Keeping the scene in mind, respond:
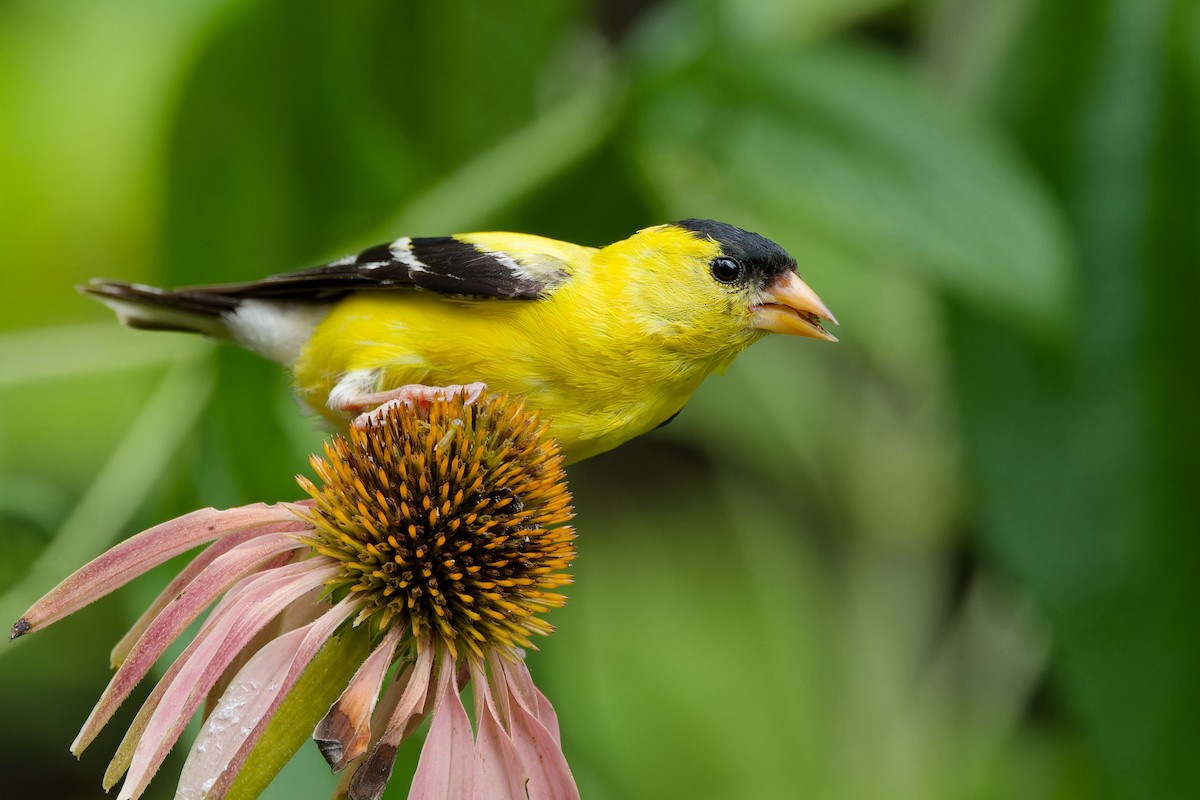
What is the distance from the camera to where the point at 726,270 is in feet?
5.05

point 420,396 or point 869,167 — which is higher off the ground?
point 869,167

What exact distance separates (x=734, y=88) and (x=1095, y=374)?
3.55 feet

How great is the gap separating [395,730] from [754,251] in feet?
2.39

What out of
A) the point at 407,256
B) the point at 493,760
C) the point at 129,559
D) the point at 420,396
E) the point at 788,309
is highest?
the point at 407,256

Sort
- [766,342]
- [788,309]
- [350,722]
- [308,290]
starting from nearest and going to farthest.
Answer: [350,722] → [788,309] → [308,290] → [766,342]

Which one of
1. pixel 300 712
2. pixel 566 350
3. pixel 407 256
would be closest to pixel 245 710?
pixel 300 712

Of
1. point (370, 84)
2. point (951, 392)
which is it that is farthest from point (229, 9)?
point (951, 392)

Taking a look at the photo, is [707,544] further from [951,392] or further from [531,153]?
[531,153]

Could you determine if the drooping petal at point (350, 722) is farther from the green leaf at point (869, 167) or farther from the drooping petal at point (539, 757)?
the green leaf at point (869, 167)

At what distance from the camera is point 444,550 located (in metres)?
1.49

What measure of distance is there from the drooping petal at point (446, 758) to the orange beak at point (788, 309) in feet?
1.93

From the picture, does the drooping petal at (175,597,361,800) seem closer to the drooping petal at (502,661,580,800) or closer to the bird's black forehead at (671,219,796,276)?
the drooping petal at (502,661,580,800)

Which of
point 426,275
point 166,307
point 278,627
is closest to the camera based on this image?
point 278,627

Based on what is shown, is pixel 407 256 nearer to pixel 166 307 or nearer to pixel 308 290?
pixel 308 290
